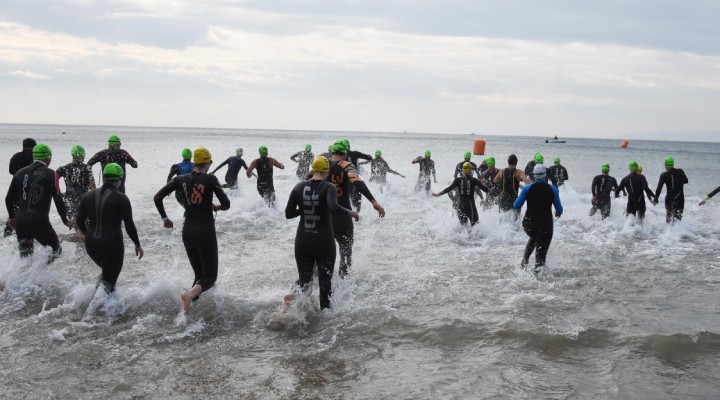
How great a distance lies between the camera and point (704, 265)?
1010 centimetres

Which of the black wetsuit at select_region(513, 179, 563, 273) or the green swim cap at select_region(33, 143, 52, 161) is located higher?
the green swim cap at select_region(33, 143, 52, 161)

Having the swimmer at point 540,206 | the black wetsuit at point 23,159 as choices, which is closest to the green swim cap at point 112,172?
the black wetsuit at point 23,159

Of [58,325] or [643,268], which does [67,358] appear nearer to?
[58,325]

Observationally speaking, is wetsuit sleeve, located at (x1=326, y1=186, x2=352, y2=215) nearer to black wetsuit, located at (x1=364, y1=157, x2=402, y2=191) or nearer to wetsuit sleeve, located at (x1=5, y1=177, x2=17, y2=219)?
wetsuit sleeve, located at (x1=5, y1=177, x2=17, y2=219)

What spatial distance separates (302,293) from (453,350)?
1727mm

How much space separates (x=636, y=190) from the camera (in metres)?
12.9

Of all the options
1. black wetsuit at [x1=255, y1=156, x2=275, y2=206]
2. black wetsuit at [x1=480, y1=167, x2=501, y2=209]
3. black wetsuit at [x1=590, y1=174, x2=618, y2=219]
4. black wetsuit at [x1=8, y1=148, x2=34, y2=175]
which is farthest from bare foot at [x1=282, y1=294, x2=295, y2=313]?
black wetsuit at [x1=590, y1=174, x2=618, y2=219]

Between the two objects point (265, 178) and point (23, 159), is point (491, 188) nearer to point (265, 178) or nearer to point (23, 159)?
point (265, 178)

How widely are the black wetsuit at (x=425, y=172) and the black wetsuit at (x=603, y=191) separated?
5.96 meters

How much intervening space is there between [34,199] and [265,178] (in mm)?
7462

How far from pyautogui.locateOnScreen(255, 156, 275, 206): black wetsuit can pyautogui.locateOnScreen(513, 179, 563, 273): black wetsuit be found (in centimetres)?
733

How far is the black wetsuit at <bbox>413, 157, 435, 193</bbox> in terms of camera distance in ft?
62.8

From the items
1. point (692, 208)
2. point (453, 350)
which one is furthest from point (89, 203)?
point (692, 208)

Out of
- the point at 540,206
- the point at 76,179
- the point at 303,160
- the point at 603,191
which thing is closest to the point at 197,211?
the point at 76,179
